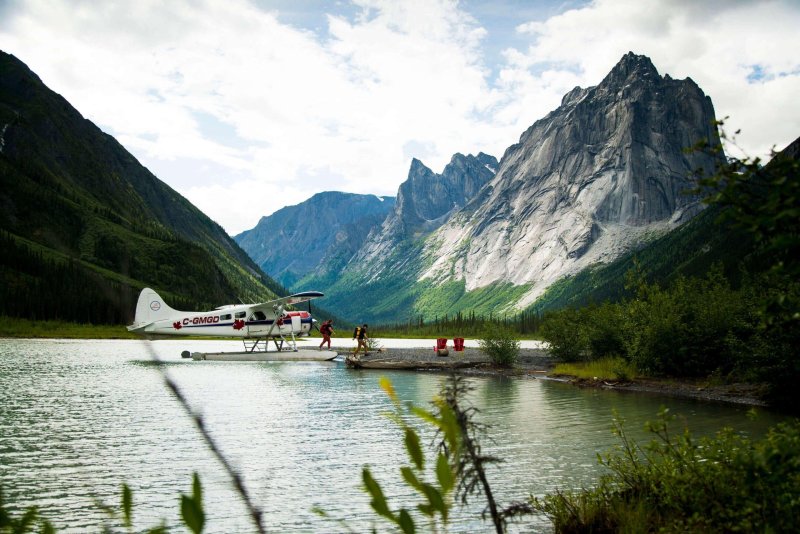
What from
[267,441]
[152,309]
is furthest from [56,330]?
[267,441]

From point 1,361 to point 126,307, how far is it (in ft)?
154

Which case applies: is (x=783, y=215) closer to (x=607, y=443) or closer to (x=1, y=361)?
(x=607, y=443)

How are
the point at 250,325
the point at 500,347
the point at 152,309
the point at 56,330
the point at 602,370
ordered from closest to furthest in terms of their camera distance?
the point at 602,370
the point at 500,347
the point at 250,325
the point at 152,309
the point at 56,330

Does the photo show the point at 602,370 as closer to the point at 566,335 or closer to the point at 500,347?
the point at 566,335

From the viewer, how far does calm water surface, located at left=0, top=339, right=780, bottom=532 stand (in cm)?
1176

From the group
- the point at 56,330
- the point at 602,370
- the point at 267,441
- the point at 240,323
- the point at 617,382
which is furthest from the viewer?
the point at 56,330

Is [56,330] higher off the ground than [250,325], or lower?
lower

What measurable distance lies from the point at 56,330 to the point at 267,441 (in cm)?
9532

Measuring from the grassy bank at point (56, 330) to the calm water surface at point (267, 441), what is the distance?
6400 cm

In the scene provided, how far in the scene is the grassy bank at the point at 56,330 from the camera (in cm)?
9056

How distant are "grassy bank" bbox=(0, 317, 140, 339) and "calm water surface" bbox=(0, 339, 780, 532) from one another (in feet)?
210

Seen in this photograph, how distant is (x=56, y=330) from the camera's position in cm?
9912

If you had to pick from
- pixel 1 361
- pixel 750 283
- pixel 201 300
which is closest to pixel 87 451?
pixel 750 283

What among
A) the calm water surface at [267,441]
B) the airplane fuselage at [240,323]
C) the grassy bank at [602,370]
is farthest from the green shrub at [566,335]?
the airplane fuselage at [240,323]
